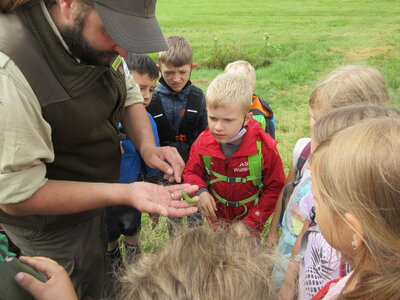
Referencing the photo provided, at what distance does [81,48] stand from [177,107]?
1691 mm

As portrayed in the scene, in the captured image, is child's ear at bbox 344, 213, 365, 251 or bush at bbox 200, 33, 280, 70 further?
bush at bbox 200, 33, 280, 70

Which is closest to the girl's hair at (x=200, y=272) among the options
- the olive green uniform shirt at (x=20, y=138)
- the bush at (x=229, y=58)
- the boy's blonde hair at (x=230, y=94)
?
the olive green uniform shirt at (x=20, y=138)

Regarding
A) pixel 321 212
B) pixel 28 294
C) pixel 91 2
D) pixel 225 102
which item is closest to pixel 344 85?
pixel 225 102

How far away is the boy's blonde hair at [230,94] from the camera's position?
2822 millimetres

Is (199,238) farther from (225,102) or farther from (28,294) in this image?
(225,102)

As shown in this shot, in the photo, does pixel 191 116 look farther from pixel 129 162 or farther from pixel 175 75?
pixel 129 162

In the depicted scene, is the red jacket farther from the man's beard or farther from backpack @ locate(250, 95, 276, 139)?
the man's beard

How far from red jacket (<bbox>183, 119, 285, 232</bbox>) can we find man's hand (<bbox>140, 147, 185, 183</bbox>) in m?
0.41

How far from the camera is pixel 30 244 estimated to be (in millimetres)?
2221

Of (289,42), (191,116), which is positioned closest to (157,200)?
(191,116)

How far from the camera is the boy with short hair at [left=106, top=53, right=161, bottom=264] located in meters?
3.21

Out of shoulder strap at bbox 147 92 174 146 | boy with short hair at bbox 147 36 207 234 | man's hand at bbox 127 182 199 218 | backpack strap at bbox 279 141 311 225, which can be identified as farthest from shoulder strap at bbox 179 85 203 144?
man's hand at bbox 127 182 199 218

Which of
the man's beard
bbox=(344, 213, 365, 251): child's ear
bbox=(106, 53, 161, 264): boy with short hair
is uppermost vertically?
the man's beard

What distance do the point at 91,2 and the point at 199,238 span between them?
1.19 metres
